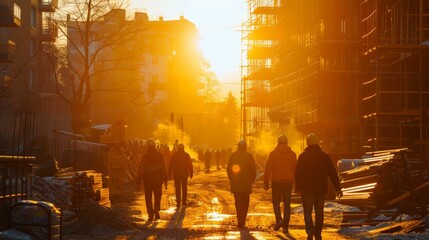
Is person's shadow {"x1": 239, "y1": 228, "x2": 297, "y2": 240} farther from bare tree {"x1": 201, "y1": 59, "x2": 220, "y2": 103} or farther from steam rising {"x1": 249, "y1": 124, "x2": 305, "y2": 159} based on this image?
bare tree {"x1": 201, "y1": 59, "x2": 220, "y2": 103}

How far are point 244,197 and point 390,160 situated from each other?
432cm

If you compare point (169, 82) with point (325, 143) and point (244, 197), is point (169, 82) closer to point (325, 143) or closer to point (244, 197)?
point (325, 143)

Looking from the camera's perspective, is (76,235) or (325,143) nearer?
(76,235)

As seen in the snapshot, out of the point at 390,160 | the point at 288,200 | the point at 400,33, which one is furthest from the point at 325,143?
the point at 288,200

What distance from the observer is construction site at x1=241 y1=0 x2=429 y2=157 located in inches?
1479

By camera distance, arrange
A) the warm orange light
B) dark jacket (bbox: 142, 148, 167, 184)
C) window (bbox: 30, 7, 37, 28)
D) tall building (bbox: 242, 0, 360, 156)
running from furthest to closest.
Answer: window (bbox: 30, 7, 37, 28) → tall building (bbox: 242, 0, 360, 156) → dark jacket (bbox: 142, 148, 167, 184) → the warm orange light

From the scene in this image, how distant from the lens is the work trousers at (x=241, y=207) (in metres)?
18.0

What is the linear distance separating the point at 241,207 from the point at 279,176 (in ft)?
4.43

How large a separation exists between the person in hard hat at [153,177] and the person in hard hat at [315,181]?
19.7ft

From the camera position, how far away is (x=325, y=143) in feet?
161

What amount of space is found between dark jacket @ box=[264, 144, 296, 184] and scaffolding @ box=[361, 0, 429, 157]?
1774 centimetres

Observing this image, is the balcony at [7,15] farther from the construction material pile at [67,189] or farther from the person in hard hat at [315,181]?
the person in hard hat at [315,181]

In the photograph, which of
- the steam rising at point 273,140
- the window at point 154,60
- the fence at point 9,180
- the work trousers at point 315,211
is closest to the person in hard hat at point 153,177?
the fence at point 9,180

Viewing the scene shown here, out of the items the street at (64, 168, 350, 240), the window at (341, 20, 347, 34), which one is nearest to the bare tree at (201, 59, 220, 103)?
the window at (341, 20, 347, 34)
